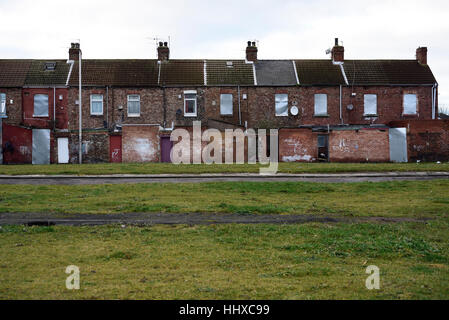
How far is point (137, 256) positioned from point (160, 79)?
33495 mm

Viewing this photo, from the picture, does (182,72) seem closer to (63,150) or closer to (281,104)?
(281,104)

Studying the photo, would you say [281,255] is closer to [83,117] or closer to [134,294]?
[134,294]

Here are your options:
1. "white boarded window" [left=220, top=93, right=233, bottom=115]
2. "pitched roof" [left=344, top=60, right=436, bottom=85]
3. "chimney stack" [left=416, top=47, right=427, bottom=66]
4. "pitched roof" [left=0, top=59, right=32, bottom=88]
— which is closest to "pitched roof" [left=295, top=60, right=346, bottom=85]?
"pitched roof" [left=344, top=60, right=436, bottom=85]

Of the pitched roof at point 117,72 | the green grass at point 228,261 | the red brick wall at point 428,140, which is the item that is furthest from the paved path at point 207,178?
the pitched roof at point 117,72

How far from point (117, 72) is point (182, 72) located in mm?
5519

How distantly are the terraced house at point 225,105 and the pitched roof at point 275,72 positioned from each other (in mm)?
87

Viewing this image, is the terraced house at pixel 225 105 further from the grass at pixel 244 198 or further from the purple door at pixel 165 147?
the grass at pixel 244 198

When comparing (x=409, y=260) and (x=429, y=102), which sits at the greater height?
(x=429, y=102)

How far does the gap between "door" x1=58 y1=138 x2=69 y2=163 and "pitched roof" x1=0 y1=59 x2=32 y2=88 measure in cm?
621

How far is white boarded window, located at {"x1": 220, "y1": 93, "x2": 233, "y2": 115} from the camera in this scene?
40.1 meters

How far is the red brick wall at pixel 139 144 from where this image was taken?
36.8 metres

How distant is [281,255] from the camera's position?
7949mm
